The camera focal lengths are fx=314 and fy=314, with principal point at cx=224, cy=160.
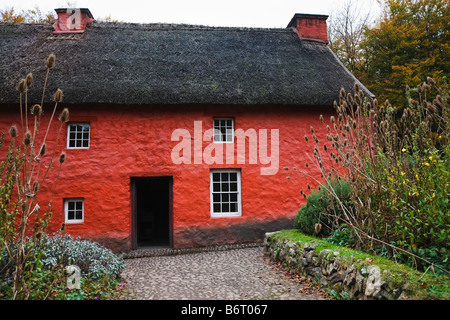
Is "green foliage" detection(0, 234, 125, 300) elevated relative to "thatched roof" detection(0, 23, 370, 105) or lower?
lower

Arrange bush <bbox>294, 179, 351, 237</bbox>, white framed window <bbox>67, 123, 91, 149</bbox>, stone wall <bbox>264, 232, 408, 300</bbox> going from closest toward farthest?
1. stone wall <bbox>264, 232, 408, 300</bbox>
2. bush <bbox>294, 179, 351, 237</bbox>
3. white framed window <bbox>67, 123, 91, 149</bbox>

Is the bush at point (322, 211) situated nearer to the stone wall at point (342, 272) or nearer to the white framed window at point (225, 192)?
the stone wall at point (342, 272)

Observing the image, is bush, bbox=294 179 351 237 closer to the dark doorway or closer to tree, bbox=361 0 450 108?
the dark doorway

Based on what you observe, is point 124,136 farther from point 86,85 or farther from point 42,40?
point 42,40

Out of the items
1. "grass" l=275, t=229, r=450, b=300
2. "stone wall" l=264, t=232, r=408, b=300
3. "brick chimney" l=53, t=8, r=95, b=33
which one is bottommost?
"stone wall" l=264, t=232, r=408, b=300

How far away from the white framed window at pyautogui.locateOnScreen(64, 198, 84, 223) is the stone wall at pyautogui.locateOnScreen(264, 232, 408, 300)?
5.25 m

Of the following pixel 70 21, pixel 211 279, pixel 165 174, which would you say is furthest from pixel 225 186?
pixel 70 21

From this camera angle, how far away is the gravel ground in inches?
183

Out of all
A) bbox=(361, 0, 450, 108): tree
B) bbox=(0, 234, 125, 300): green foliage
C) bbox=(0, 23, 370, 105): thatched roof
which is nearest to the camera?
bbox=(0, 234, 125, 300): green foliage

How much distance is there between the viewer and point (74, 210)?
8352 mm

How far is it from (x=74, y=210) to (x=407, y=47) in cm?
1611

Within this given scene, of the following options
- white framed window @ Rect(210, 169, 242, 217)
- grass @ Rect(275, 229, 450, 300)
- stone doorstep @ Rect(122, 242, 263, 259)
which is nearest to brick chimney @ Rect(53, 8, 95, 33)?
white framed window @ Rect(210, 169, 242, 217)

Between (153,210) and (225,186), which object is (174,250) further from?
(153,210)
